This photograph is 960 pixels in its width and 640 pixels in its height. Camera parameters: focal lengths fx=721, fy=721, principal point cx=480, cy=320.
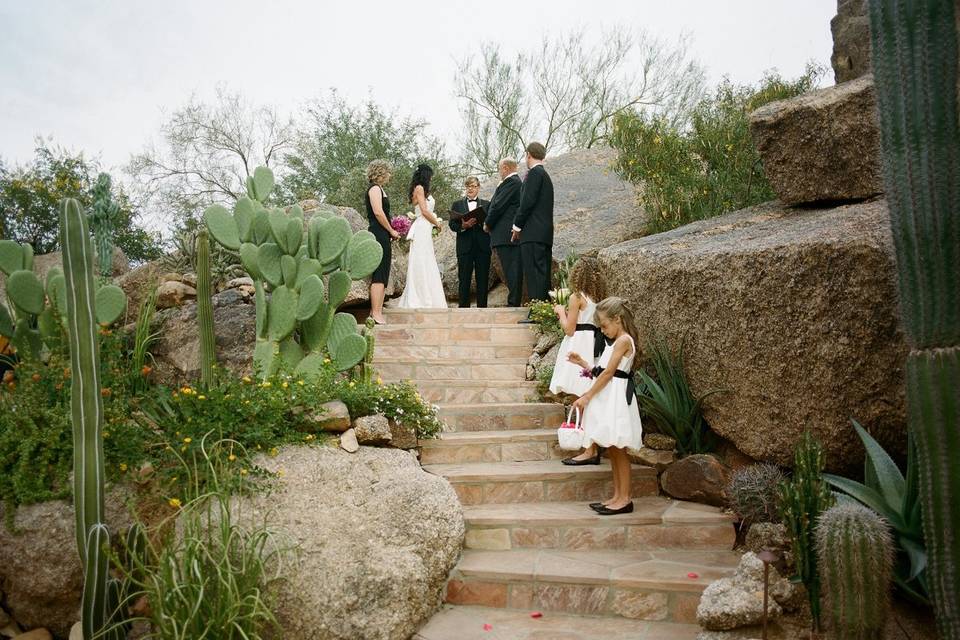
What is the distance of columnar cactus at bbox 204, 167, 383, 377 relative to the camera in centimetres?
568

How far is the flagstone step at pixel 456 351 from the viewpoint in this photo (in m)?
7.91

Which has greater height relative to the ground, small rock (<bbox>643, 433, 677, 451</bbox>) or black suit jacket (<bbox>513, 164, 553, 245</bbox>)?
black suit jacket (<bbox>513, 164, 553, 245</bbox>)

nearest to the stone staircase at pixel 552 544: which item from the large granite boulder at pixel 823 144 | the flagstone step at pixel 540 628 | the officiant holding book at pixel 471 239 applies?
the flagstone step at pixel 540 628

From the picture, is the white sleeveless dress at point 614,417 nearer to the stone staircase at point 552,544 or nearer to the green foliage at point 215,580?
the stone staircase at point 552,544

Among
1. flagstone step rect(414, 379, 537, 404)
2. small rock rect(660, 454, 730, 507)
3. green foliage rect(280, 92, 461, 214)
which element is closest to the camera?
small rock rect(660, 454, 730, 507)

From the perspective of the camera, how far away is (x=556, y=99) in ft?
65.5

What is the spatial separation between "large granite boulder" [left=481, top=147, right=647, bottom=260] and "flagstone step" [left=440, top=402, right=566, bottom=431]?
355cm

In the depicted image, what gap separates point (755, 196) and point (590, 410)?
16.2ft

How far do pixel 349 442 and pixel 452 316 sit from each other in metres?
4.07

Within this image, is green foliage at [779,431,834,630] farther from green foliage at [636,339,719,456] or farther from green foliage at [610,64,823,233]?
green foliage at [610,64,823,233]

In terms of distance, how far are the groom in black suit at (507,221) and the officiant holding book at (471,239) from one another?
0.54 metres

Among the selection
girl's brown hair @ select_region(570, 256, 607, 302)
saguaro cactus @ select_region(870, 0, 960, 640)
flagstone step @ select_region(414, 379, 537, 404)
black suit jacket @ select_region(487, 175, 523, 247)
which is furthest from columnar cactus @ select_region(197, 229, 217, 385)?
saguaro cactus @ select_region(870, 0, 960, 640)

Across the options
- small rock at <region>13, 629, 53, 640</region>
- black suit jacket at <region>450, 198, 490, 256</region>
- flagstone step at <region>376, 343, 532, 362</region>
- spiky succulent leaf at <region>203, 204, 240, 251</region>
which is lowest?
small rock at <region>13, 629, 53, 640</region>

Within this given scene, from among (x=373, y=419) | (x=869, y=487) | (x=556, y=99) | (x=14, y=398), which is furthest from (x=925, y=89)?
(x=556, y=99)
